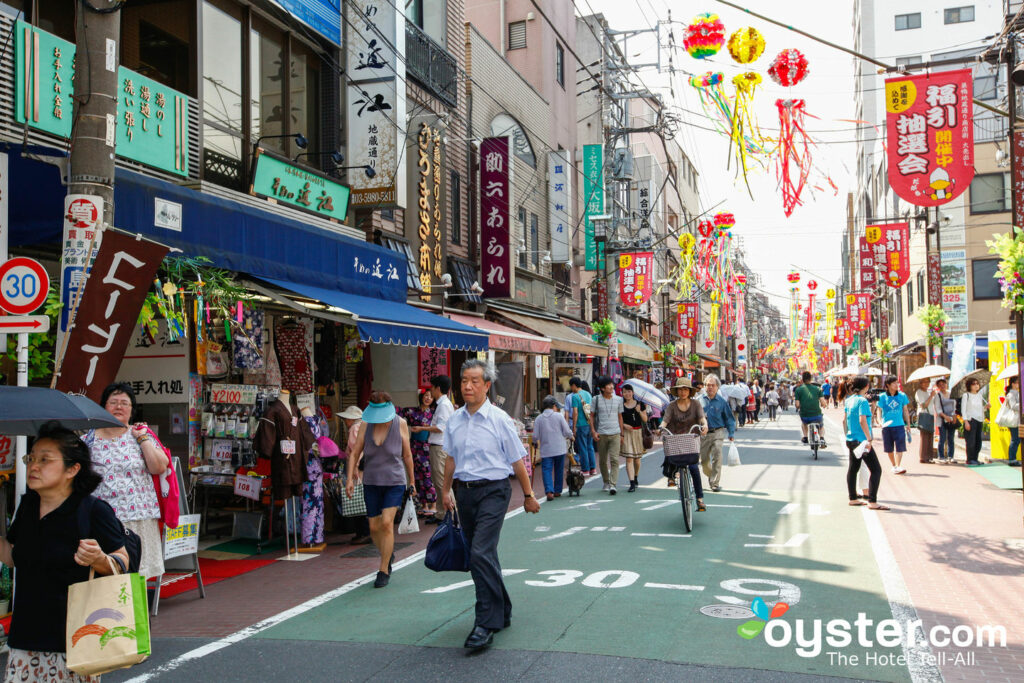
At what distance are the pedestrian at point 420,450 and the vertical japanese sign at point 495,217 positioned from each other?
8.13 m

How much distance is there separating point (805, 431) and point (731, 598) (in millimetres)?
15653

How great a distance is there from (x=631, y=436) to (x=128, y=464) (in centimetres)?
960

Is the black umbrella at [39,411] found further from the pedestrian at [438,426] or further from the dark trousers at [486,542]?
the pedestrian at [438,426]

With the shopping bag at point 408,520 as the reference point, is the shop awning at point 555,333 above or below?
above

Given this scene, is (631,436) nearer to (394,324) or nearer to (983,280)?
(394,324)

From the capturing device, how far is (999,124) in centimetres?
3688

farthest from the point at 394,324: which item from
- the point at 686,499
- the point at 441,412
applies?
the point at 686,499

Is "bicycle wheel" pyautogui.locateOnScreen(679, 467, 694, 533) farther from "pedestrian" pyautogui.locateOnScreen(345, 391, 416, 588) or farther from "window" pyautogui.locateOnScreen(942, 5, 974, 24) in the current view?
"window" pyautogui.locateOnScreen(942, 5, 974, 24)

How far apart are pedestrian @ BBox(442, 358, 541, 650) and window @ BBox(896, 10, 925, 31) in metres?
65.5

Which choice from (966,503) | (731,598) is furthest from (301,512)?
(966,503)

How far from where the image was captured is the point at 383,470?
8.05m

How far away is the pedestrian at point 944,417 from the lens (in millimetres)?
18328

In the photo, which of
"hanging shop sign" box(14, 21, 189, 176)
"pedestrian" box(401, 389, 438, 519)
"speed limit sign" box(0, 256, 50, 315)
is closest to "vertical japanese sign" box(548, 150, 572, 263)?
"pedestrian" box(401, 389, 438, 519)

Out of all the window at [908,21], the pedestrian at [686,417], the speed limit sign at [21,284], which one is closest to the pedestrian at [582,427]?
the pedestrian at [686,417]
